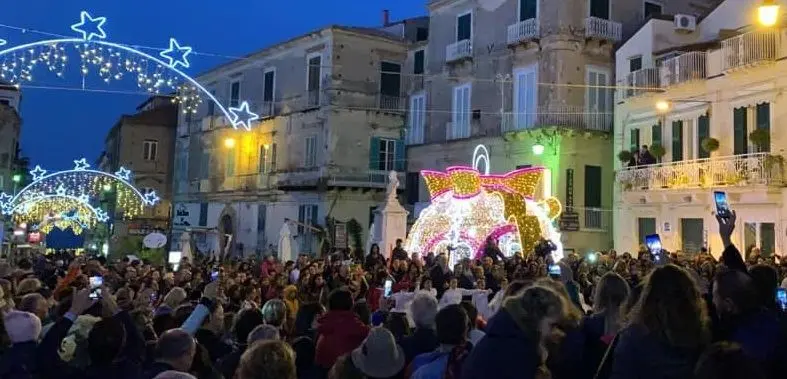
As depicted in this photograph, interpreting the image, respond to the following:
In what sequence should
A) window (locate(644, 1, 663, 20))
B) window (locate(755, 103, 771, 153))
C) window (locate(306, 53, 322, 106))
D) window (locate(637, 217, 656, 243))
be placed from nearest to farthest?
window (locate(755, 103, 771, 153)), window (locate(637, 217, 656, 243)), window (locate(644, 1, 663, 20)), window (locate(306, 53, 322, 106))

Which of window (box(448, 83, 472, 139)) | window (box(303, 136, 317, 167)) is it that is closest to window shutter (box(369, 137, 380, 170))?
window (box(303, 136, 317, 167))

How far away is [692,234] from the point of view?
22500mm

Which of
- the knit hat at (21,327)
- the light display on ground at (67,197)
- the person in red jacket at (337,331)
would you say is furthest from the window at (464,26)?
the knit hat at (21,327)

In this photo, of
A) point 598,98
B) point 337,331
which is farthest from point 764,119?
point 337,331

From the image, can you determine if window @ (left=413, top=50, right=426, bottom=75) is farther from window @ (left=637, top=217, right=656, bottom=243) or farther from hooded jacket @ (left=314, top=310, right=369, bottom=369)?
hooded jacket @ (left=314, top=310, right=369, bottom=369)

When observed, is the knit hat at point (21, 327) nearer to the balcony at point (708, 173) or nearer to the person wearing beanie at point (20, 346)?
the person wearing beanie at point (20, 346)

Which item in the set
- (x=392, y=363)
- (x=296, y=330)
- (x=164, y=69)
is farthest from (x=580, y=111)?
(x=392, y=363)

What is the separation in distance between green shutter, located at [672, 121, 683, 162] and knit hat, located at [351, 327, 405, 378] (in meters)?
20.6

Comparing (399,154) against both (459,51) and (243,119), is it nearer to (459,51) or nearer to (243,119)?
(459,51)

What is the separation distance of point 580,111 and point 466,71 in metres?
5.71

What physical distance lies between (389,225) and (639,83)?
31.0 ft

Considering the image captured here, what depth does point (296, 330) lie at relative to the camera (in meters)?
6.80

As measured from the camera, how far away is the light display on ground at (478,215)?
19.2 m

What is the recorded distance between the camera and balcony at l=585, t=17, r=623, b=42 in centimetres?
2609
